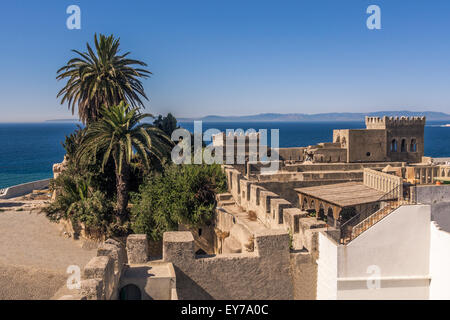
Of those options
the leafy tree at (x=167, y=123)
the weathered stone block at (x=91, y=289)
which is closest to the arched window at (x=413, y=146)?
the leafy tree at (x=167, y=123)

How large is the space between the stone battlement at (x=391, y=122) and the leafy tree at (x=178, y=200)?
56.7 feet

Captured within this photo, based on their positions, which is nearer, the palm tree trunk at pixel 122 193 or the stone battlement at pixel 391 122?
the palm tree trunk at pixel 122 193

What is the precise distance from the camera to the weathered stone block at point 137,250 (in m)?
10.6

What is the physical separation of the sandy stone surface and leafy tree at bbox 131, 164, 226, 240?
3728 mm

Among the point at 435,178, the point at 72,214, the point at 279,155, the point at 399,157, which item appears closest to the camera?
the point at 435,178

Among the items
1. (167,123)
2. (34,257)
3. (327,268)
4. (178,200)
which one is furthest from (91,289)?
(167,123)

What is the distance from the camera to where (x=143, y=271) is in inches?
397

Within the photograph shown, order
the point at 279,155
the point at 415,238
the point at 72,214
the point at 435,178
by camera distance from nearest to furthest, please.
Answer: the point at 415,238, the point at 435,178, the point at 72,214, the point at 279,155

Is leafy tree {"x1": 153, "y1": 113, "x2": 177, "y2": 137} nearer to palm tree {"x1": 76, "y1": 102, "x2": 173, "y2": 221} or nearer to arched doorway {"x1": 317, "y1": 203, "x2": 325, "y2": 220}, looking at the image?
palm tree {"x1": 76, "y1": 102, "x2": 173, "y2": 221}

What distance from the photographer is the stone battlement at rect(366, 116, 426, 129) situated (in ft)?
108

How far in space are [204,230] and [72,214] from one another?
8.82 metres

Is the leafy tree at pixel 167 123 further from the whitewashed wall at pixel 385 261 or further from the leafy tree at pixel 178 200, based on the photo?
the whitewashed wall at pixel 385 261
